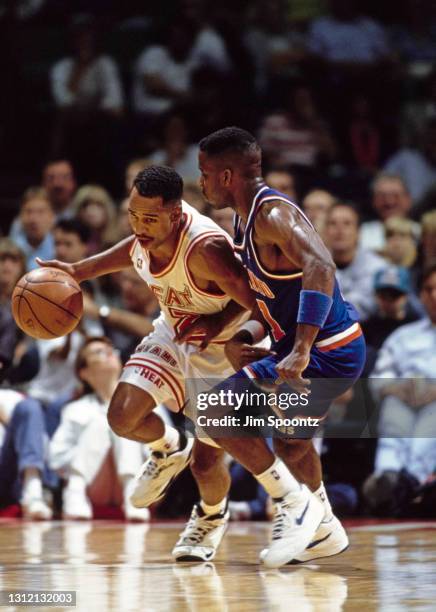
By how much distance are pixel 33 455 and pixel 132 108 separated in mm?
5010

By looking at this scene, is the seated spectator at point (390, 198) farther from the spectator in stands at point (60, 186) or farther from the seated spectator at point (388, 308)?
the spectator in stands at point (60, 186)

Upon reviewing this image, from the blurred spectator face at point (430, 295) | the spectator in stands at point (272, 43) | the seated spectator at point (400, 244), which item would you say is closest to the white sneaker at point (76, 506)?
the blurred spectator face at point (430, 295)

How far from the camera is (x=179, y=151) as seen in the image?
10539 mm

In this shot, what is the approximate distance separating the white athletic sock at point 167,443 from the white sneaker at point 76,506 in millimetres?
1990

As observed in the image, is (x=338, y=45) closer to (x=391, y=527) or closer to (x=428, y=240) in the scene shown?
(x=428, y=240)

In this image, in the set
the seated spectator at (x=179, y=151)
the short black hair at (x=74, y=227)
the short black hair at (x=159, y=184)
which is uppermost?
the seated spectator at (x=179, y=151)

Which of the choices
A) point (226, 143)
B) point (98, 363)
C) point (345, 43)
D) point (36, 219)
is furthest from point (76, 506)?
point (345, 43)

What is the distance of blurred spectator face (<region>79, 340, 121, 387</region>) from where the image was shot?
778cm

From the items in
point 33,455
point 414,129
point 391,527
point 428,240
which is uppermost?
point 414,129

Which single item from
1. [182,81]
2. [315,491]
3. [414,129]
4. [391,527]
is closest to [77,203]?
[182,81]

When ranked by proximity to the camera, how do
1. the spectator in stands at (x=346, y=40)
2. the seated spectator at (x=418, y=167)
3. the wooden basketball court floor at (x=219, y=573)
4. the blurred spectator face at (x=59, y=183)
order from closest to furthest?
the wooden basketball court floor at (x=219, y=573) < the blurred spectator face at (x=59, y=183) < the seated spectator at (x=418, y=167) < the spectator in stands at (x=346, y=40)

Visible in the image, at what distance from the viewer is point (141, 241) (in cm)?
527

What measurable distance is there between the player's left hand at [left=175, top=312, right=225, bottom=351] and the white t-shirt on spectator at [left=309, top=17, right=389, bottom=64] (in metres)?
6.43

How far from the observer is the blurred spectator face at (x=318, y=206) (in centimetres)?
909
